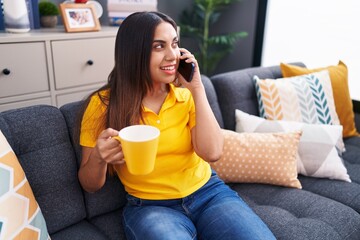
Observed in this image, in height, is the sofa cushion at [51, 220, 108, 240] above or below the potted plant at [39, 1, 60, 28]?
below

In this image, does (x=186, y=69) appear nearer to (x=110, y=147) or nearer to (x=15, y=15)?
(x=110, y=147)

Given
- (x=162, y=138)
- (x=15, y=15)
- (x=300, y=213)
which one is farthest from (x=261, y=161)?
(x=15, y=15)

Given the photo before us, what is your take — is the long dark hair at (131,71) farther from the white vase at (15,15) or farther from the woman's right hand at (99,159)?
the white vase at (15,15)

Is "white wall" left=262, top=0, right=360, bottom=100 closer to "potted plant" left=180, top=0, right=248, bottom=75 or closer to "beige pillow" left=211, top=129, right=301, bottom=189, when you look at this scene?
"potted plant" left=180, top=0, right=248, bottom=75

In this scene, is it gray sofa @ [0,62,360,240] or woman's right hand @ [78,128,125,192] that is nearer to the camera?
woman's right hand @ [78,128,125,192]

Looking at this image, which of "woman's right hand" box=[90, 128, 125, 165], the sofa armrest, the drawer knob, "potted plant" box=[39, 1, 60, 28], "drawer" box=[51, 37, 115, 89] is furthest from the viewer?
the sofa armrest

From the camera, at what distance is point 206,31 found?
320cm

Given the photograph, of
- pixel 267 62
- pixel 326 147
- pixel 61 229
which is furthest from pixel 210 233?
pixel 267 62

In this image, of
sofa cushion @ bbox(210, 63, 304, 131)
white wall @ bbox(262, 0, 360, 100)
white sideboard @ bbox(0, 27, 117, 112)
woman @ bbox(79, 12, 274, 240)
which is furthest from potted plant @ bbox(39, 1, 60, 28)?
white wall @ bbox(262, 0, 360, 100)

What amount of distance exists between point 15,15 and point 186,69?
4.08ft

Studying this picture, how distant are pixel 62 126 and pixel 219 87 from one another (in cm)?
91

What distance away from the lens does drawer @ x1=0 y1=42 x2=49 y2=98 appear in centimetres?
188

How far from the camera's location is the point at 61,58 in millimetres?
2074

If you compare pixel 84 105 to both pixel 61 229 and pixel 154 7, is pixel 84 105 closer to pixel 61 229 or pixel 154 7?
pixel 61 229
